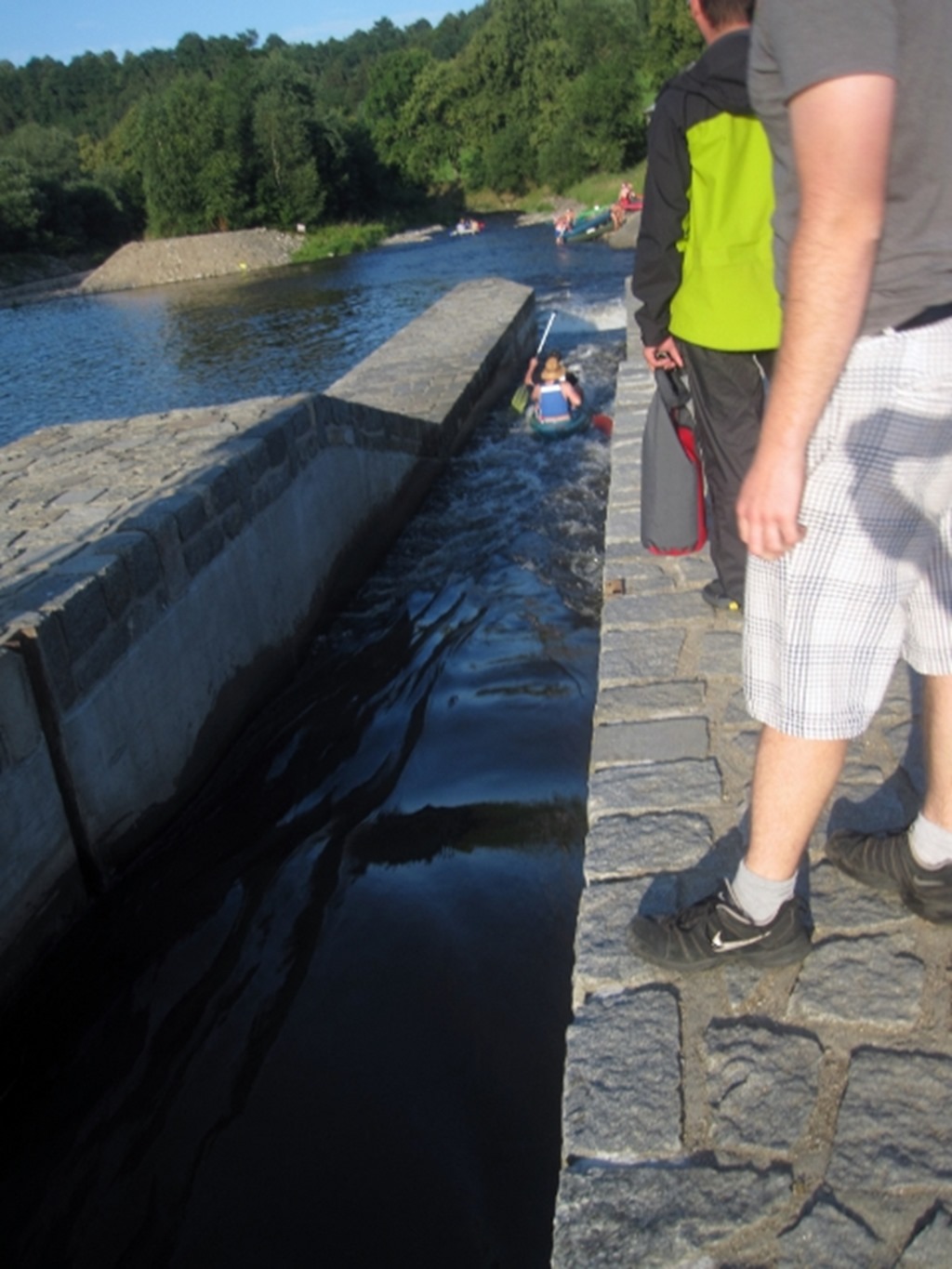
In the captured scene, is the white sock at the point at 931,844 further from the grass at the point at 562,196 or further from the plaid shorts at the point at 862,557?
the grass at the point at 562,196

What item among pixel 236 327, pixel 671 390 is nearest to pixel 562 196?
pixel 236 327

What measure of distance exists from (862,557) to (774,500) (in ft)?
0.77

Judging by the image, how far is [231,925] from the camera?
4.10 m

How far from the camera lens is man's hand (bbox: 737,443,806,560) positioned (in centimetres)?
188

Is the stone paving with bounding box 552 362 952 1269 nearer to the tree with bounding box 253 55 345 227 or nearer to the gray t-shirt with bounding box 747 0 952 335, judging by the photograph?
the gray t-shirt with bounding box 747 0 952 335

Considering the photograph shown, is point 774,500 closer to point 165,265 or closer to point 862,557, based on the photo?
point 862,557

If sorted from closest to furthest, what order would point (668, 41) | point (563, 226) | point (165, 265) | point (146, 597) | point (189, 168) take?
point (146, 597) < point (563, 226) < point (165, 265) < point (668, 41) < point (189, 168)

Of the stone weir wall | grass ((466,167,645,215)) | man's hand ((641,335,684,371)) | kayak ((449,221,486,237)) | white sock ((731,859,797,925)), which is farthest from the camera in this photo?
grass ((466,167,645,215))

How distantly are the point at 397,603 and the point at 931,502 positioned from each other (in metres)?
5.44

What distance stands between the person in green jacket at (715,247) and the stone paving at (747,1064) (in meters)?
1.29

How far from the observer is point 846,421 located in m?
1.94

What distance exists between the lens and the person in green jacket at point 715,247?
137 inches

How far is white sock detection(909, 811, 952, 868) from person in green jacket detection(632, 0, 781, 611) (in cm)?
167

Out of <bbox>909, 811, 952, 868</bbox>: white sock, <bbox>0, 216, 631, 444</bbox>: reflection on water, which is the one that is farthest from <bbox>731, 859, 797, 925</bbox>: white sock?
<bbox>0, 216, 631, 444</bbox>: reflection on water
